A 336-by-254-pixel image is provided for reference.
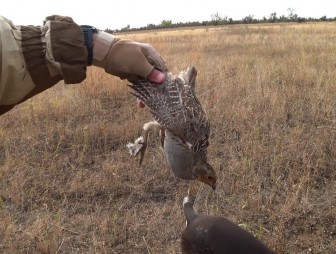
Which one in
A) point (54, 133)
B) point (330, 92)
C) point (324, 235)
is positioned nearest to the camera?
point (324, 235)

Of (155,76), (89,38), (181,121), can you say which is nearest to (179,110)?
(181,121)

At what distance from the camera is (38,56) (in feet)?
5.53

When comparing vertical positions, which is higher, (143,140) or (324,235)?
(143,140)

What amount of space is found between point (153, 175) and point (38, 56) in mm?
3585

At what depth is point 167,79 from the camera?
2.53m

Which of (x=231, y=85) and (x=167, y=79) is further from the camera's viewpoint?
(x=231, y=85)

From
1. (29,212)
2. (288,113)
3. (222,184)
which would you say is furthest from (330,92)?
(29,212)

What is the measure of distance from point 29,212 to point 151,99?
8.70 feet

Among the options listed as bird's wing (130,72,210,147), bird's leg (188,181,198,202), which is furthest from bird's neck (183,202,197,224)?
bird's leg (188,181,198,202)

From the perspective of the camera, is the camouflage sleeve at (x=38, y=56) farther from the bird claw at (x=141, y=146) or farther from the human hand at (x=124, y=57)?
the bird claw at (x=141, y=146)

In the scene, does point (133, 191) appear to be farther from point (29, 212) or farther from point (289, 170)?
point (289, 170)

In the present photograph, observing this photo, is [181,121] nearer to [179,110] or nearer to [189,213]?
[179,110]

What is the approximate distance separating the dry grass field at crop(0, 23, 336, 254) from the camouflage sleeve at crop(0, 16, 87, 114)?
2.51 meters

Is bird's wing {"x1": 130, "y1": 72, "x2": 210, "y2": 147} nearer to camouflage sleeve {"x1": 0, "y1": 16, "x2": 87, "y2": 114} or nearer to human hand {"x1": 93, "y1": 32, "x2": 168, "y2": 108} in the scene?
human hand {"x1": 93, "y1": 32, "x2": 168, "y2": 108}
